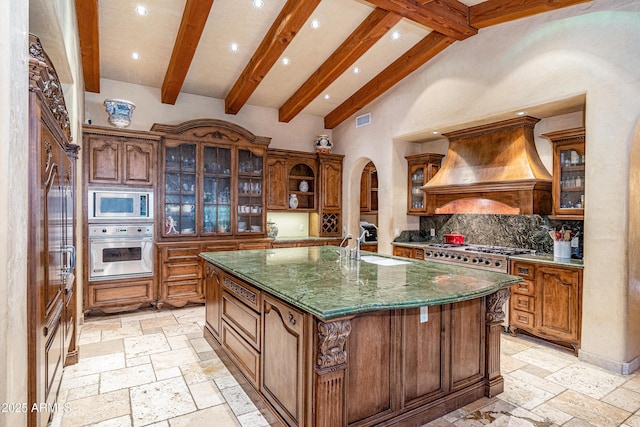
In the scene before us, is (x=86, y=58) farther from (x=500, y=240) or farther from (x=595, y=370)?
(x=595, y=370)

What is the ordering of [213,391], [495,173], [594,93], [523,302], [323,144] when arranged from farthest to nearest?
[323,144]
[495,173]
[523,302]
[594,93]
[213,391]

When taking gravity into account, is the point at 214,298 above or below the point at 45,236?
below

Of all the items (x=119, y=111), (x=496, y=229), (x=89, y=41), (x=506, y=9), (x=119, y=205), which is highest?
(x=506, y=9)

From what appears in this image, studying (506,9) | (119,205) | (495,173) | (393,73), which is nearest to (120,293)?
(119,205)

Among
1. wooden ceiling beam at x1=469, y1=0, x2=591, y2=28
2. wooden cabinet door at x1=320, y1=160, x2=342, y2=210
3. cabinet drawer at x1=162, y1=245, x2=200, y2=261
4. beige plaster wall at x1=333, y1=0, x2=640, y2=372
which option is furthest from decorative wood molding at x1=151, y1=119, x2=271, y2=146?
wooden ceiling beam at x1=469, y1=0, x2=591, y2=28

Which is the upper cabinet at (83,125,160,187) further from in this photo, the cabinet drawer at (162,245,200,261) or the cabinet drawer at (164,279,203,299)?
the cabinet drawer at (164,279,203,299)

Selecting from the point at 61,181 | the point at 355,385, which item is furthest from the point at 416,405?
the point at 61,181

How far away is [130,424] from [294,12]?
399 cm

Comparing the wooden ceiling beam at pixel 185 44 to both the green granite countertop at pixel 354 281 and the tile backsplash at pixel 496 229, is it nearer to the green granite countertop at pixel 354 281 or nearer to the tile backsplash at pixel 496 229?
the green granite countertop at pixel 354 281

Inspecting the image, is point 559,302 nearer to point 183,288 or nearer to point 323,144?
point 323,144

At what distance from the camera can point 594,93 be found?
11.2 feet

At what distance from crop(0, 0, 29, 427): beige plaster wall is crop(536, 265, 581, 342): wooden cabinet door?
434 cm

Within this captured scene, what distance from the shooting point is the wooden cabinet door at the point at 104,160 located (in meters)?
4.58

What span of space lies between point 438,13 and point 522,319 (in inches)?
144
